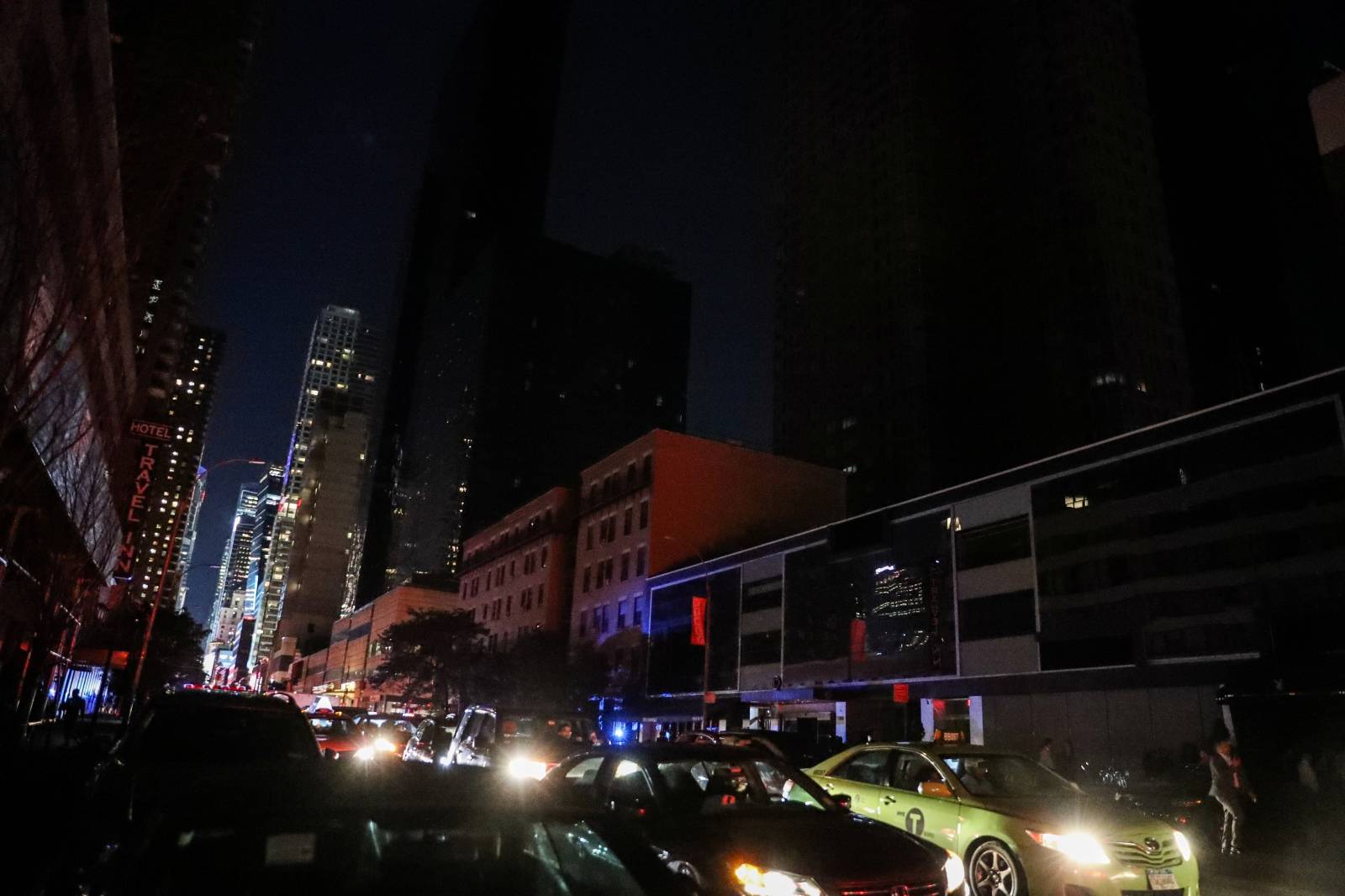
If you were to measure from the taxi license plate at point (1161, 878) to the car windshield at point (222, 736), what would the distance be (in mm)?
7574

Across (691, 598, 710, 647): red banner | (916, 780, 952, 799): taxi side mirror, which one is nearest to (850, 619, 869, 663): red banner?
(691, 598, 710, 647): red banner

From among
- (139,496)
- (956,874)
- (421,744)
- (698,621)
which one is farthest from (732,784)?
(698,621)

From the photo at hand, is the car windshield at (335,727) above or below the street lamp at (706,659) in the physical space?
below

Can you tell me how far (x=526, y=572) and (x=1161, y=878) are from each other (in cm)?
7069

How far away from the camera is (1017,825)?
27.6ft

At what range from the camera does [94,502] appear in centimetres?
1969

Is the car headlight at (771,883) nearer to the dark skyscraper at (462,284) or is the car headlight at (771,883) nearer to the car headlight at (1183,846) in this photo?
the car headlight at (1183,846)

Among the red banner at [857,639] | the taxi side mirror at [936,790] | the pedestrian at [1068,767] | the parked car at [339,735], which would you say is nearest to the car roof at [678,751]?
the taxi side mirror at [936,790]

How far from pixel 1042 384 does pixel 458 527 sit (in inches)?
3074

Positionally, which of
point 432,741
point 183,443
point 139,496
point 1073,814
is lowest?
point 1073,814

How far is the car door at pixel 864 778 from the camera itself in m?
10.2

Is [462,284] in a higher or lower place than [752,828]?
higher

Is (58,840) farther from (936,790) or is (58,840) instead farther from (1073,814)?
(1073,814)

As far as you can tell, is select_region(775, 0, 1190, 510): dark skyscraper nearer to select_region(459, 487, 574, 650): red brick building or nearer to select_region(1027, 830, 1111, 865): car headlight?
select_region(459, 487, 574, 650): red brick building
